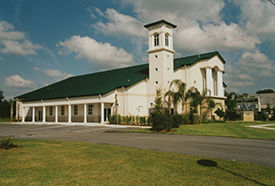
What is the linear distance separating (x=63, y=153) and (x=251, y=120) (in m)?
31.0

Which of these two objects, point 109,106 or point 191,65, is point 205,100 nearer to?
point 191,65

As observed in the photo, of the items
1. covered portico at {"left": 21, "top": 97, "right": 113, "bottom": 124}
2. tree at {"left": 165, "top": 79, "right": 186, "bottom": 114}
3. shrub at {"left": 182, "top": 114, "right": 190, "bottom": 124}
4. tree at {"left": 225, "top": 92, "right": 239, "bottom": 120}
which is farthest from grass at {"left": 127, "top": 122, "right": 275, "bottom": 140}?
tree at {"left": 225, "top": 92, "right": 239, "bottom": 120}

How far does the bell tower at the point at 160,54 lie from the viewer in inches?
1187

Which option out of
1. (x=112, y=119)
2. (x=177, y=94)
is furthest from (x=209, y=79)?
(x=112, y=119)

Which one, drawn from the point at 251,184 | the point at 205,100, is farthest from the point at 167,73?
the point at 251,184

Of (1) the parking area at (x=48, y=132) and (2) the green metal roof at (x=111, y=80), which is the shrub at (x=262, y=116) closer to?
(2) the green metal roof at (x=111, y=80)

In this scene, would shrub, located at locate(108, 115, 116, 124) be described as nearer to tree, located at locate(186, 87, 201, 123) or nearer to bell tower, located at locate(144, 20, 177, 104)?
bell tower, located at locate(144, 20, 177, 104)

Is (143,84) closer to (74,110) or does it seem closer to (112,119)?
(112,119)

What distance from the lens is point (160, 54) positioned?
1193 inches

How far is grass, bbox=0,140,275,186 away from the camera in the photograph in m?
5.56

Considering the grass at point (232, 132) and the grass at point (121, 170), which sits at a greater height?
the grass at point (121, 170)

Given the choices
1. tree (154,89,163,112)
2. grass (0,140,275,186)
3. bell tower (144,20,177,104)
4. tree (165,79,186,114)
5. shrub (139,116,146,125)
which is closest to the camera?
grass (0,140,275,186)

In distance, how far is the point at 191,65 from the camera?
3319 centimetres

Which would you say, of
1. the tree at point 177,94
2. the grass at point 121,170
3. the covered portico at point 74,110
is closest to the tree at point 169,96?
the tree at point 177,94
